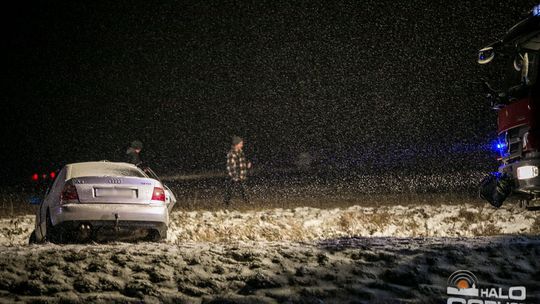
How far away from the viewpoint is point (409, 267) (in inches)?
241

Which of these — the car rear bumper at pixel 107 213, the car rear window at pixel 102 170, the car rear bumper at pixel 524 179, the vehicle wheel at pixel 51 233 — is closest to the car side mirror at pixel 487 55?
the car rear bumper at pixel 524 179

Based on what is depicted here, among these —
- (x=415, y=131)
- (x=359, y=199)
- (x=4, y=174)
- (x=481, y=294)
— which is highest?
(x=415, y=131)

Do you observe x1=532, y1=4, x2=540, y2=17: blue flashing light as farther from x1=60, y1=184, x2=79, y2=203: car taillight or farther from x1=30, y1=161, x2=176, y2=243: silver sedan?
x1=60, y1=184, x2=79, y2=203: car taillight

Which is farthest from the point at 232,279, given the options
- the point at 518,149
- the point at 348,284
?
the point at 518,149

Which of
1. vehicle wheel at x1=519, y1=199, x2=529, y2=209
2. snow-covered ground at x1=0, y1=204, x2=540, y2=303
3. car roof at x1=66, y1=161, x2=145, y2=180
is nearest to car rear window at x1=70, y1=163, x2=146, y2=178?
car roof at x1=66, y1=161, x2=145, y2=180

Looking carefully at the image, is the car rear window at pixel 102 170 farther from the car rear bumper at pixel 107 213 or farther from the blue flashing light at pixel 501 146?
the blue flashing light at pixel 501 146

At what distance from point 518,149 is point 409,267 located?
3.53 metres

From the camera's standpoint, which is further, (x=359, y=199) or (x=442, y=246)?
(x=359, y=199)

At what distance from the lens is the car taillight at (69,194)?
8.38 metres

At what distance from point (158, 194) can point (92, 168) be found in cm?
118

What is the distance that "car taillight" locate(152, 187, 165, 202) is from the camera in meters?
8.98

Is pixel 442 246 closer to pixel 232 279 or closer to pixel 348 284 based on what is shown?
pixel 348 284

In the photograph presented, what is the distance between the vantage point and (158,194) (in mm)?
9039

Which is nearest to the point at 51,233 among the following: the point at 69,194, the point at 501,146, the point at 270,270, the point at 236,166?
the point at 69,194
